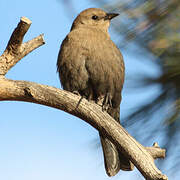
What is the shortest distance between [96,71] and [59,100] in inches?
27.5

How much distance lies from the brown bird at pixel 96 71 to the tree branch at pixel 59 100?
0.52 meters

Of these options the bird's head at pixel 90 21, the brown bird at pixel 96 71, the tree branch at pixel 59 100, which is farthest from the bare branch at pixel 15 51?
the bird's head at pixel 90 21

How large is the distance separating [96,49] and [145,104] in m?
0.72

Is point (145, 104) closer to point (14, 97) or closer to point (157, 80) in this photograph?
point (157, 80)

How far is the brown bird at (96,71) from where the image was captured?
277 cm

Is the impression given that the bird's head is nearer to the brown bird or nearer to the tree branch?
the brown bird

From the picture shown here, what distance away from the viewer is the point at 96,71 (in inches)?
109

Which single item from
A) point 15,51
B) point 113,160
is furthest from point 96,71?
point 15,51

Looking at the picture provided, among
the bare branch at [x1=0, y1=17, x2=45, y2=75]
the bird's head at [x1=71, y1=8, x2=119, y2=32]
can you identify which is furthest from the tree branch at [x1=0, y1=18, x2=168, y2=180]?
the bird's head at [x1=71, y1=8, x2=119, y2=32]

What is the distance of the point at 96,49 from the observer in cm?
282

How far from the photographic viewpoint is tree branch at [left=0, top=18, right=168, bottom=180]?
6.75 feet

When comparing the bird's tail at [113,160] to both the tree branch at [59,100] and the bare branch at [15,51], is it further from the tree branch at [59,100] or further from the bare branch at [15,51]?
the bare branch at [15,51]

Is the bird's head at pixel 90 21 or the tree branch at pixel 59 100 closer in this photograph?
the tree branch at pixel 59 100

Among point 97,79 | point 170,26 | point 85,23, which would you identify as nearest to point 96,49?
point 97,79
